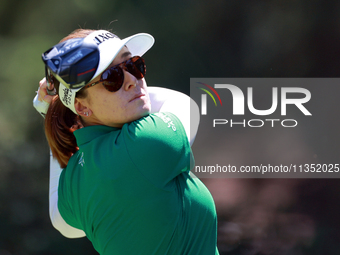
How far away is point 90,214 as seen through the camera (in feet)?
3.71

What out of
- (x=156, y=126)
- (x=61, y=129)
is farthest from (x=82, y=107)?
(x=156, y=126)

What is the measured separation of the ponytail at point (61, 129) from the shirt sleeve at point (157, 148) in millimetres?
325

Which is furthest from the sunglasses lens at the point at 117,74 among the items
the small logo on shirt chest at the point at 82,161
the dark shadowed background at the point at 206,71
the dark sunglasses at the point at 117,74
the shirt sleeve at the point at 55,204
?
the dark shadowed background at the point at 206,71

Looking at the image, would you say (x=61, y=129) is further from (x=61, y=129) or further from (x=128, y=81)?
(x=128, y=81)

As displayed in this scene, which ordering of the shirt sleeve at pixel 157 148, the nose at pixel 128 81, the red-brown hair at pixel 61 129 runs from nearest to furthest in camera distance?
the shirt sleeve at pixel 157 148 < the nose at pixel 128 81 < the red-brown hair at pixel 61 129

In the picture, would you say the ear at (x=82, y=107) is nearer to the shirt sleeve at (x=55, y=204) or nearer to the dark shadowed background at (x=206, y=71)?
the shirt sleeve at (x=55, y=204)

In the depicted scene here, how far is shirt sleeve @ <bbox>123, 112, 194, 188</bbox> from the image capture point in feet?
3.29

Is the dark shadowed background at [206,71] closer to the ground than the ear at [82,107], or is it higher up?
closer to the ground

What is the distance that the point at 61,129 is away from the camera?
1.27m

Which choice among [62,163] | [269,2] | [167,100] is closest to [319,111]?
[269,2]

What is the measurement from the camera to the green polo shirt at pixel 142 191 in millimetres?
1015

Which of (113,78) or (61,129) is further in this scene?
(61,129)

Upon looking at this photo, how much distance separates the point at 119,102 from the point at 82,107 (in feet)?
0.46

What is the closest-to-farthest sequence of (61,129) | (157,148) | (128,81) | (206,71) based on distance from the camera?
(157,148), (128,81), (61,129), (206,71)
